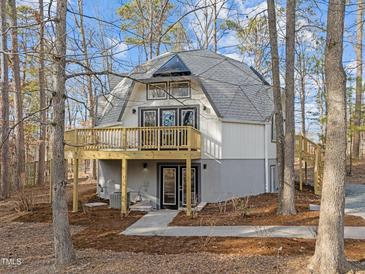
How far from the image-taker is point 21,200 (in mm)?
12750

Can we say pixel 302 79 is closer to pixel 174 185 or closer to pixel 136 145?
pixel 174 185

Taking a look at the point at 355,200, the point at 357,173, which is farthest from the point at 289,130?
the point at 357,173

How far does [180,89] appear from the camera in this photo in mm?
15008

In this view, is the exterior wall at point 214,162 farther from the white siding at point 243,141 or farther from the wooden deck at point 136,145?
the wooden deck at point 136,145

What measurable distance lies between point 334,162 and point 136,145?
8.74 metres

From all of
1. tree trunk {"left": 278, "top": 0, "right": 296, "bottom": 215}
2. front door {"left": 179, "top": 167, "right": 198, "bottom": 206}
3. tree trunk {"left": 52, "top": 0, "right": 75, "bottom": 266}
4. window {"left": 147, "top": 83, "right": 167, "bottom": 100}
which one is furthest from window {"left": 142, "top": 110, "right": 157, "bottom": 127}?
tree trunk {"left": 52, "top": 0, "right": 75, "bottom": 266}

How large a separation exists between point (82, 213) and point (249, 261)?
7.74 meters

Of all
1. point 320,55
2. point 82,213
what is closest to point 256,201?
point 82,213

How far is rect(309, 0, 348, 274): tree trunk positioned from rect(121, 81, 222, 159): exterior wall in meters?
8.54

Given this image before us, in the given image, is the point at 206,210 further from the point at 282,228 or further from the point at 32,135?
the point at 32,135

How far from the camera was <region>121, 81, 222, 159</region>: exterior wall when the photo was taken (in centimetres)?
1422

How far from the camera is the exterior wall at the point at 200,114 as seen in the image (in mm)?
14219

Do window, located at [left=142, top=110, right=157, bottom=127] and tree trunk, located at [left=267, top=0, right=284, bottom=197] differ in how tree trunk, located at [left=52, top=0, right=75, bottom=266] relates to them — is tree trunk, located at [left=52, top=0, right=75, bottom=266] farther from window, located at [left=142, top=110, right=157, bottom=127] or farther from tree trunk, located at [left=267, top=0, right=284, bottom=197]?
window, located at [left=142, top=110, right=157, bottom=127]

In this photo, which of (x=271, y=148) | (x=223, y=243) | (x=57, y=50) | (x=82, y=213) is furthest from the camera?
(x=271, y=148)
